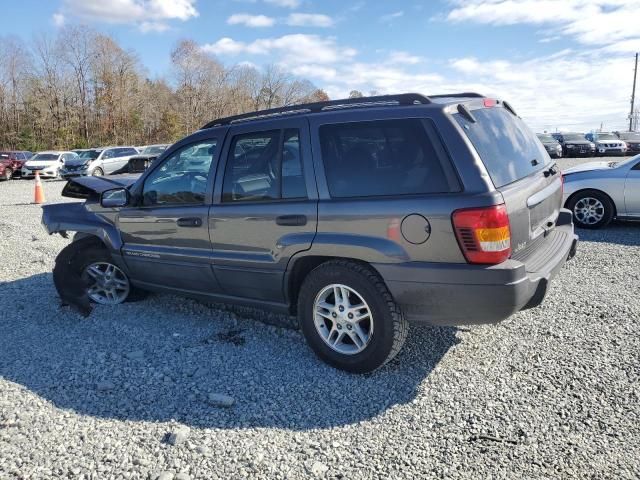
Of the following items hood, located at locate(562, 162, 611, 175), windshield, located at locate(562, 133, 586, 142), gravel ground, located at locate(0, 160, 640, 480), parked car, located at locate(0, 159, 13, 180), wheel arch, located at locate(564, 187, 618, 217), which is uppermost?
windshield, located at locate(562, 133, 586, 142)

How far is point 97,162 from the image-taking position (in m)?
25.2

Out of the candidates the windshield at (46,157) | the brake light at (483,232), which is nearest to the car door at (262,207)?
the brake light at (483,232)

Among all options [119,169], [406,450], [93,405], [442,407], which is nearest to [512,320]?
[442,407]

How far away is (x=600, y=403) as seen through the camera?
119 inches

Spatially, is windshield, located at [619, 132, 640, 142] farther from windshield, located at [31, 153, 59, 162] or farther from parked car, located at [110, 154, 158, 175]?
windshield, located at [31, 153, 59, 162]

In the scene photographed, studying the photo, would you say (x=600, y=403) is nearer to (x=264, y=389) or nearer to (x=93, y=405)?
(x=264, y=389)

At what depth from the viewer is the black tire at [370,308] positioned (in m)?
→ 3.26

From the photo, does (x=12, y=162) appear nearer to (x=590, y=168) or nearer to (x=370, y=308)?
(x=590, y=168)

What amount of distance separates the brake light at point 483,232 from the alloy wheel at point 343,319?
813 mm

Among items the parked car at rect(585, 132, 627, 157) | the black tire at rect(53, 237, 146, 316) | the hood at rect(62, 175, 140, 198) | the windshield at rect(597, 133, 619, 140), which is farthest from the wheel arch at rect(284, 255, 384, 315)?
the windshield at rect(597, 133, 619, 140)

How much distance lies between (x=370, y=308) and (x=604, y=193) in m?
6.74

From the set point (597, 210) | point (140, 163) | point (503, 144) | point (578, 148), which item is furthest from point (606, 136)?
point (503, 144)

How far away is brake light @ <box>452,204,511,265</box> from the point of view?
290 cm

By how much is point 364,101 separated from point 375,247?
113cm
